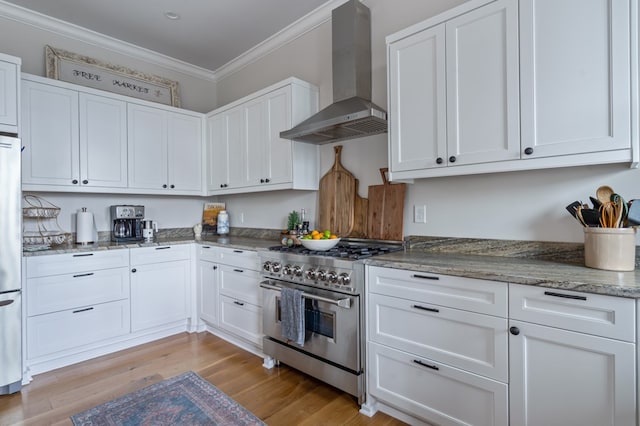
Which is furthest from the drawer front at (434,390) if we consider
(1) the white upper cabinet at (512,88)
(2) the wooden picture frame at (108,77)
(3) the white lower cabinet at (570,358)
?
(2) the wooden picture frame at (108,77)

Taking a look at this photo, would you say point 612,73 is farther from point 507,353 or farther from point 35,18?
point 35,18

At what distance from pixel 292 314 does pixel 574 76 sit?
6.79 feet

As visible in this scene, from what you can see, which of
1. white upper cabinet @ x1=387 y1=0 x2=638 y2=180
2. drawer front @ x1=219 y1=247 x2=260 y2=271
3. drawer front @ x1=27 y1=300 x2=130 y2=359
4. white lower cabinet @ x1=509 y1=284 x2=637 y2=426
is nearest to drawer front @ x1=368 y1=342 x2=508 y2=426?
white lower cabinet @ x1=509 y1=284 x2=637 y2=426

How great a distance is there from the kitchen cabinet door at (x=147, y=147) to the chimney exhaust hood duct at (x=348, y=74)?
164 cm

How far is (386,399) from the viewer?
6.35 ft

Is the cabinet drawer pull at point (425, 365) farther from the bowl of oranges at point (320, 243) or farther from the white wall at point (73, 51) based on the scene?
the white wall at point (73, 51)

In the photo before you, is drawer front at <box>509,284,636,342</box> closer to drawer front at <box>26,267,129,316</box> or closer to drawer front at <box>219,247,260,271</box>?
drawer front at <box>219,247,260,271</box>

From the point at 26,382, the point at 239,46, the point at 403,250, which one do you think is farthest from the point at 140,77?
the point at 403,250

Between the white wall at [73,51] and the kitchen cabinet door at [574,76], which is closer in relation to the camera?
the kitchen cabinet door at [574,76]

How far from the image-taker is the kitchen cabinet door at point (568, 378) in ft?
4.08

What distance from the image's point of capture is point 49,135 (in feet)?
9.43

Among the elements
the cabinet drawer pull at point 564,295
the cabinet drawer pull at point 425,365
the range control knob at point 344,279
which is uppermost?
the cabinet drawer pull at point 564,295

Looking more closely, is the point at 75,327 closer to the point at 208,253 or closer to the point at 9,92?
the point at 208,253

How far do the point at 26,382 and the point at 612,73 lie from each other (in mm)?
4022
